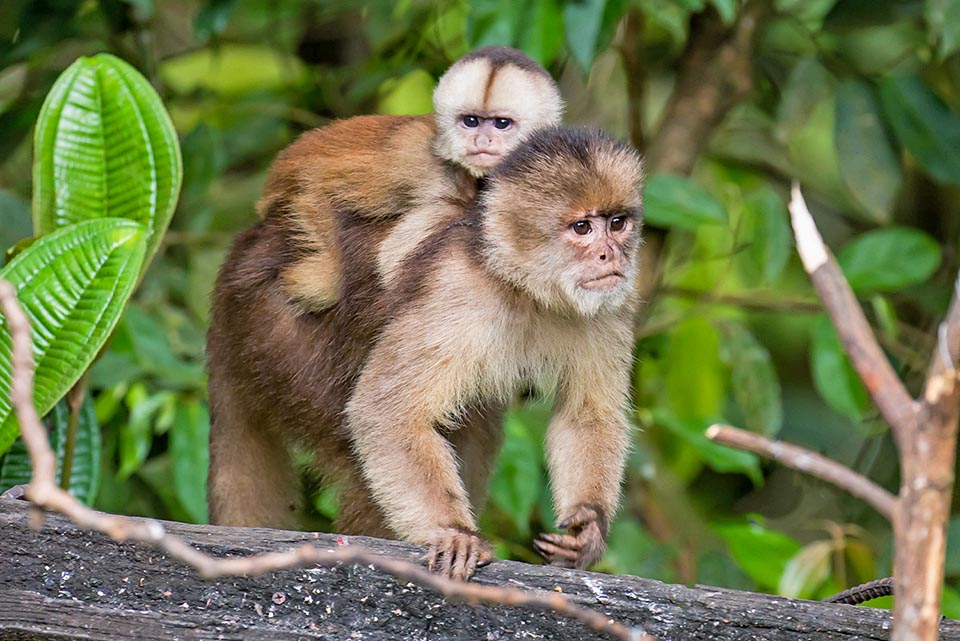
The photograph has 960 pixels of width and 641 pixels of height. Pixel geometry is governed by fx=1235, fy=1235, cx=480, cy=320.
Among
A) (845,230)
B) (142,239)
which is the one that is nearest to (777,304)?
(845,230)

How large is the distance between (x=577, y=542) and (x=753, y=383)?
153 centimetres

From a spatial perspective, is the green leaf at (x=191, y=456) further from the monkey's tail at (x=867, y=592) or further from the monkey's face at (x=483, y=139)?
the monkey's tail at (x=867, y=592)

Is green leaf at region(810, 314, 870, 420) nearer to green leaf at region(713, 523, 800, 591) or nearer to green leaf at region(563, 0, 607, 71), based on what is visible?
green leaf at region(713, 523, 800, 591)

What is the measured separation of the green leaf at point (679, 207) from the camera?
3.58 metres

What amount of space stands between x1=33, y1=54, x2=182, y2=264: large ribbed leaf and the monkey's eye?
0.88m

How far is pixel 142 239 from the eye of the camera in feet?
7.93

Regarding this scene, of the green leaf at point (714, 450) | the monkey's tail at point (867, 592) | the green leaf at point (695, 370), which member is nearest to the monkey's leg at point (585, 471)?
the monkey's tail at point (867, 592)

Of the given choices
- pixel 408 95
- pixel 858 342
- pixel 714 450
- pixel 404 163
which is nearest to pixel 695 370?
pixel 714 450

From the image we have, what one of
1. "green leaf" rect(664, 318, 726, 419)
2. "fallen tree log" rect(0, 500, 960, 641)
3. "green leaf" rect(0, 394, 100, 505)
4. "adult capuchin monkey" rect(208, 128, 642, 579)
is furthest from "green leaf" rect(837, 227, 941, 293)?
"green leaf" rect(0, 394, 100, 505)

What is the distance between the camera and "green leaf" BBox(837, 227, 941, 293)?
3691 millimetres

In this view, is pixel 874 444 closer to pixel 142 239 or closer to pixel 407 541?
pixel 407 541

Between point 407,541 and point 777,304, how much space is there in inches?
85.1

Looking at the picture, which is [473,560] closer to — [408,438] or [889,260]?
[408,438]

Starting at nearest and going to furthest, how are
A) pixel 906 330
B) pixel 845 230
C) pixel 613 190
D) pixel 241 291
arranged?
1. pixel 613 190
2. pixel 241 291
3. pixel 906 330
4. pixel 845 230
